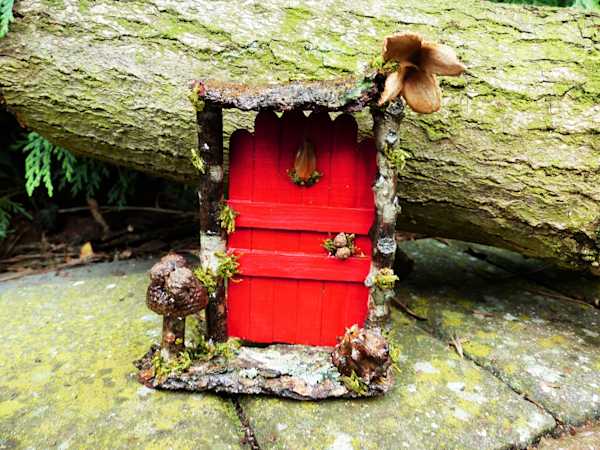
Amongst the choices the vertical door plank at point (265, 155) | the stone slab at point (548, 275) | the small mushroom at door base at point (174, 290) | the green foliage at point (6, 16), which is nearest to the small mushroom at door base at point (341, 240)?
the vertical door plank at point (265, 155)

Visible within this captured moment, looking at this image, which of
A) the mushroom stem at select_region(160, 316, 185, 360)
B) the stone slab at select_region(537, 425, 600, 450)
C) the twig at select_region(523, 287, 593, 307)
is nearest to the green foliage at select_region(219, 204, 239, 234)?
the mushroom stem at select_region(160, 316, 185, 360)

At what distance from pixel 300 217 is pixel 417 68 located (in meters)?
0.70

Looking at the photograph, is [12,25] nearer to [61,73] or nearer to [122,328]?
[61,73]

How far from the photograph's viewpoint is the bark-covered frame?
1669 mm

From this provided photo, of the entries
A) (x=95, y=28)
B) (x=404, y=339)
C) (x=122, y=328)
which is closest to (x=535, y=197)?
(x=404, y=339)

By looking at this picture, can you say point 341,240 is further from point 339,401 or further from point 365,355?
point 339,401

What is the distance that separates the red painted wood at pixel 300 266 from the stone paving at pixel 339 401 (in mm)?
457

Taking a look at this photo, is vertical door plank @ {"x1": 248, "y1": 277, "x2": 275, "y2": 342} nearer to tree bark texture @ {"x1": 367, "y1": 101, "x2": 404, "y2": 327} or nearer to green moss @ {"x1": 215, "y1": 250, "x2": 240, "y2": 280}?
green moss @ {"x1": 215, "y1": 250, "x2": 240, "y2": 280}

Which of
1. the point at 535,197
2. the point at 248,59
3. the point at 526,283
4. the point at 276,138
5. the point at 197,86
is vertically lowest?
the point at 526,283

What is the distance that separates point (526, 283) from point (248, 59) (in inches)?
81.5

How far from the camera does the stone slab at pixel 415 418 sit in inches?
64.5

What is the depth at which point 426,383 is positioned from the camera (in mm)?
1952

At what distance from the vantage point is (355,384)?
179cm

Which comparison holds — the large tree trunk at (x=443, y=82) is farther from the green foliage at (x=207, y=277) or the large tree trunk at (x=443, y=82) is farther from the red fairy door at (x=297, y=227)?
the green foliage at (x=207, y=277)
